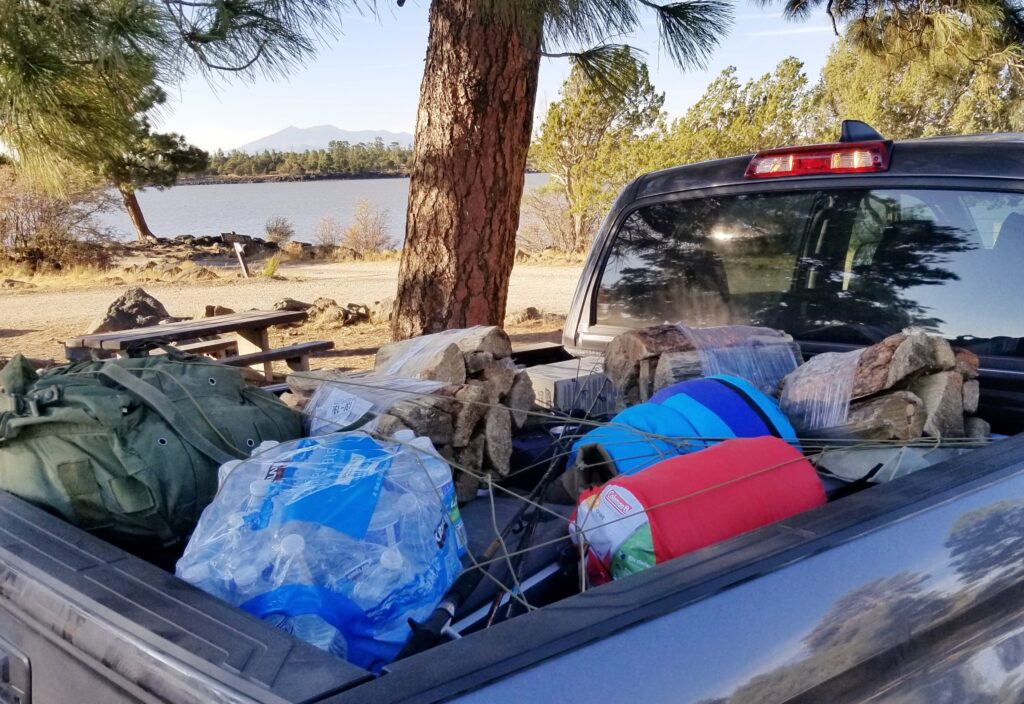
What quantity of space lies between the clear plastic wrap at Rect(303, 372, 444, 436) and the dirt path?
23.3 ft

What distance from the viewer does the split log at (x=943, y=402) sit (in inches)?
87.1

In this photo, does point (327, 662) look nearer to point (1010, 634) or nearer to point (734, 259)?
point (1010, 634)

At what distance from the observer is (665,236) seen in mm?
3307

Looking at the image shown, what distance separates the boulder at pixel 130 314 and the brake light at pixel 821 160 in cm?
997

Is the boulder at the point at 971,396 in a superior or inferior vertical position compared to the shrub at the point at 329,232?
superior

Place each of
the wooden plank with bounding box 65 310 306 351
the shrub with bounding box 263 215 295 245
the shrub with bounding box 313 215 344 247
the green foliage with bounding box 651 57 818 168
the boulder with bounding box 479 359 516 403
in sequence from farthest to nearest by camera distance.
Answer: the shrub with bounding box 263 215 295 245, the shrub with bounding box 313 215 344 247, the green foliage with bounding box 651 57 818 168, the wooden plank with bounding box 65 310 306 351, the boulder with bounding box 479 359 516 403

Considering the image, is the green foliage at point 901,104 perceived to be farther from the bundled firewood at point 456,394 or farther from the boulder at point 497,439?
the boulder at point 497,439

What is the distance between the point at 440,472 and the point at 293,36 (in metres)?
4.03

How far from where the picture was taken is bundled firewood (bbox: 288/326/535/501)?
220cm

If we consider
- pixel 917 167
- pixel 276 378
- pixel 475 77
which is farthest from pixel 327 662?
pixel 276 378

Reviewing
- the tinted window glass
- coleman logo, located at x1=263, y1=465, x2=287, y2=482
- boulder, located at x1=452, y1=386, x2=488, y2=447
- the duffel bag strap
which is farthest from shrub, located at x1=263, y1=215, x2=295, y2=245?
coleman logo, located at x1=263, y1=465, x2=287, y2=482

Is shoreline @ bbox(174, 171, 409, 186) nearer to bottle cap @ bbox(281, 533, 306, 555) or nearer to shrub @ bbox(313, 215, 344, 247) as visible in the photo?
shrub @ bbox(313, 215, 344, 247)

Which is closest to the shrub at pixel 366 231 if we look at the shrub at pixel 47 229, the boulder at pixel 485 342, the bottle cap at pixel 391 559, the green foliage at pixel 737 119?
the shrub at pixel 47 229

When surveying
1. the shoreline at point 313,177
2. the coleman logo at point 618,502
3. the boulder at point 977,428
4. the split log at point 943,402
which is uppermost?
the shoreline at point 313,177
